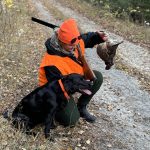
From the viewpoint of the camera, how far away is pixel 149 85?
9.76 metres

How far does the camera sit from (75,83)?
553 cm

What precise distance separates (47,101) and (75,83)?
0.47 metres

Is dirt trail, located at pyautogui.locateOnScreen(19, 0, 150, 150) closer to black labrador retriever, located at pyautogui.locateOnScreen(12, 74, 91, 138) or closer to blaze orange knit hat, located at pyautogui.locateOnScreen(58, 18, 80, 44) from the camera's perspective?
black labrador retriever, located at pyautogui.locateOnScreen(12, 74, 91, 138)

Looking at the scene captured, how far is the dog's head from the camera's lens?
217 inches

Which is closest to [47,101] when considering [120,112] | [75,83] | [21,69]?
[75,83]

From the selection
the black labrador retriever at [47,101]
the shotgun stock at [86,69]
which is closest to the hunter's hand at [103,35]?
the shotgun stock at [86,69]

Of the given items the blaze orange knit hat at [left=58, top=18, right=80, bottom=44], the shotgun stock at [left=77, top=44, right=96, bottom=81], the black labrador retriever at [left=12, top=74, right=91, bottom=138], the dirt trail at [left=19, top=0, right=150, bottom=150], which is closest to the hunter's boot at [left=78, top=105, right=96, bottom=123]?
the dirt trail at [left=19, top=0, right=150, bottom=150]

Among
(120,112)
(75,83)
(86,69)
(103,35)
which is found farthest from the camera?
(120,112)

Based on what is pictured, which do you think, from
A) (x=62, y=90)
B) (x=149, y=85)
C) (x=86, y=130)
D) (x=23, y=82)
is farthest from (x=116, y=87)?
(x=62, y=90)

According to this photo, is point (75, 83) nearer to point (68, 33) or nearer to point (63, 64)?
point (63, 64)

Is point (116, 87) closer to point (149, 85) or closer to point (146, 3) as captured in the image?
point (149, 85)

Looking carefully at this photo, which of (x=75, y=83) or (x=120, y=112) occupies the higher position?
(x=75, y=83)

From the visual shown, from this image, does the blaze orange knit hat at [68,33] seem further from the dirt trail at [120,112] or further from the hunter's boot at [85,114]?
the dirt trail at [120,112]

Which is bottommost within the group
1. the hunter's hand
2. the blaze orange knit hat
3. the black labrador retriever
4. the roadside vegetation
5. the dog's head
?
the roadside vegetation
